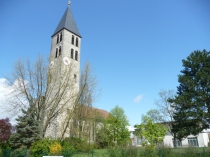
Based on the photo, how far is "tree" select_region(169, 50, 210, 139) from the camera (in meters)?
19.6

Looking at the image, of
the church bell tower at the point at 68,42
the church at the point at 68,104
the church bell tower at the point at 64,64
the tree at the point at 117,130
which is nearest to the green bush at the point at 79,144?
the church at the point at 68,104

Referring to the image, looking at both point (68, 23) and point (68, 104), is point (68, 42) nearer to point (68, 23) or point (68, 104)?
point (68, 23)

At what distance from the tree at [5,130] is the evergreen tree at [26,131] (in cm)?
732

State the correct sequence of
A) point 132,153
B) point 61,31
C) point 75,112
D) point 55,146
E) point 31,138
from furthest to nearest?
point 61,31 < point 75,112 < point 31,138 < point 55,146 < point 132,153

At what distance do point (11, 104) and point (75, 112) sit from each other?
7587mm

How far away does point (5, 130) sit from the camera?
2534 centimetres

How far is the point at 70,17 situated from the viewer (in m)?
40.2

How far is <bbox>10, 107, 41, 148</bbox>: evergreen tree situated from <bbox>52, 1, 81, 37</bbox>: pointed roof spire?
22.4 m

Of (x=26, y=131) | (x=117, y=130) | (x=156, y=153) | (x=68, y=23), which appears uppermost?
(x=68, y=23)

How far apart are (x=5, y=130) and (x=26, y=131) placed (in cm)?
954

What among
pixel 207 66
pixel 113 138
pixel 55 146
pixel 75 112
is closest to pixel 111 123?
pixel 113 138

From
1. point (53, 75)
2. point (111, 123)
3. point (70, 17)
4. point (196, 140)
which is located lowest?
point (196, 140)

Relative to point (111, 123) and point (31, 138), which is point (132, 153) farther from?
point (111, 123)

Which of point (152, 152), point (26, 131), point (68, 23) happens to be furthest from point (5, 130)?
point (68, 23)
